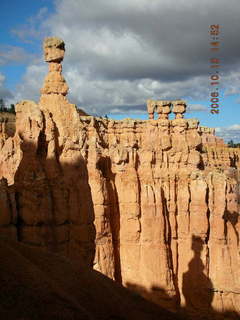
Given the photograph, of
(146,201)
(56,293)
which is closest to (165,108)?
(146,201)

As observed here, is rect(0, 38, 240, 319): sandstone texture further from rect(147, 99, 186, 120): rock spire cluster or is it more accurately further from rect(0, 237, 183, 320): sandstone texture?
rect(0, 237, 183, 320): sandstone texture

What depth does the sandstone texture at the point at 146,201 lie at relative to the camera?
1577 cm

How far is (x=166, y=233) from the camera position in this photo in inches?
880

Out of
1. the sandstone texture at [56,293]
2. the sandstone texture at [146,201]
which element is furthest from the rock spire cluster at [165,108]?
the sandstone texture at [56,293]

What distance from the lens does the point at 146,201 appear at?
21.9 meters

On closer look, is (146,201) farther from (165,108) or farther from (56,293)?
(56,293)

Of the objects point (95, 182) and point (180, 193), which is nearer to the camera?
point (95, 182)

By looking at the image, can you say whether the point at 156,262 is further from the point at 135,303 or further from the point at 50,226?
the point at 135,303

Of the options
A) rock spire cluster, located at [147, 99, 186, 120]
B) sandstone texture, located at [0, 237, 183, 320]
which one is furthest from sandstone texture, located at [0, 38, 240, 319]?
sandstone texture, located at [0, 237, 183, 320]

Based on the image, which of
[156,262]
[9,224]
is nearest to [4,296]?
[9,224]

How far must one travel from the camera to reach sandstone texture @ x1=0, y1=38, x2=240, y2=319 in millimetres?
15766

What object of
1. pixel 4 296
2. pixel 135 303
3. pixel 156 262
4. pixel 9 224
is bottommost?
pixel 156 262

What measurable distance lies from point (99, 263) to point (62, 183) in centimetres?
588

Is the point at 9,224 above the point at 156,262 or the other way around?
above
